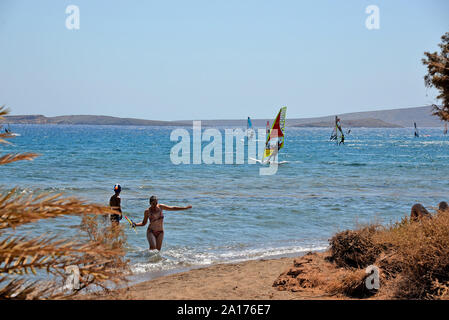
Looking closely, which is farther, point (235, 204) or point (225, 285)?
point (235, 204)

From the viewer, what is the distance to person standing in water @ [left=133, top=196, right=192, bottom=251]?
30.8ft

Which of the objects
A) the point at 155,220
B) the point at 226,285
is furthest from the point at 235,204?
the point at 226,285

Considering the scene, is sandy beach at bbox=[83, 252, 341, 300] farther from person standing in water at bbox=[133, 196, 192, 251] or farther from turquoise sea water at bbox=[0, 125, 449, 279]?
person standing in water at bbox=[133, 196, 192, 251]

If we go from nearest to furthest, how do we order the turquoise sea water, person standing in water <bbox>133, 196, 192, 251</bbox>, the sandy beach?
the sandy beach, person standing in water <bbox>133, 196, 192, 251</bbox>, the turquoise sea water

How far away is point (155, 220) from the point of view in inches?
372

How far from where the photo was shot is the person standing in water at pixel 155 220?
370 inches

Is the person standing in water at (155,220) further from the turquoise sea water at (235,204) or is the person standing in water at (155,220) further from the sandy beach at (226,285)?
the sandy beach at (226,285)

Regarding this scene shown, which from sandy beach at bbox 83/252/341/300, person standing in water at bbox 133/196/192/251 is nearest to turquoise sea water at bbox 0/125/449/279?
person standing in water at bbox 133/196/192/251

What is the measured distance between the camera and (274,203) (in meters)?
17.3

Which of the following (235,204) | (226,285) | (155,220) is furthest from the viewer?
(235,204)

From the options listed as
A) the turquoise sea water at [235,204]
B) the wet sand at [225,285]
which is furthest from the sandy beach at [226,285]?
the turquoise sea water at [235,204]

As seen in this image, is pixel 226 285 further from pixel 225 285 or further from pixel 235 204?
pixel 235 204

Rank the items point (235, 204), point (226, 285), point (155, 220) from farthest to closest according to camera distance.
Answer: point (235, 204) < point (155, 220) < point (226, 285)
